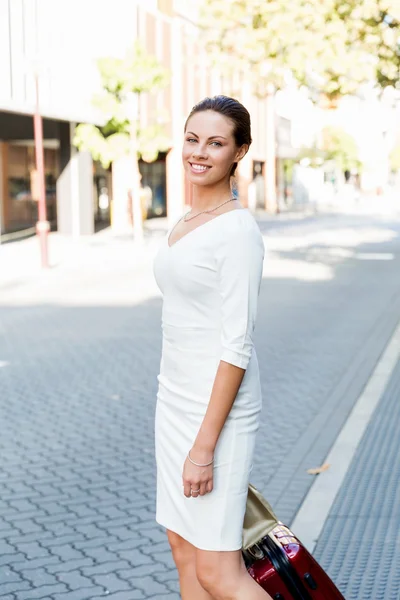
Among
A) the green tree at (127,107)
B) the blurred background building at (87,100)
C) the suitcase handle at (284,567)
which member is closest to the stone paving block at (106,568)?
the suitcase handle at (284,567)

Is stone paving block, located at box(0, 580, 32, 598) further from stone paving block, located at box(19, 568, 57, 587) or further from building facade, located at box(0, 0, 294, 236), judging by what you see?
building facade, located at box(0, 0, 294, 236)

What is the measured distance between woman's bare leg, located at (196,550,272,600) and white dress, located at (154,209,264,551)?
3 cm

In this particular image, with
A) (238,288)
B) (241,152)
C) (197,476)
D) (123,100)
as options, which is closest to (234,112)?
(241,152)

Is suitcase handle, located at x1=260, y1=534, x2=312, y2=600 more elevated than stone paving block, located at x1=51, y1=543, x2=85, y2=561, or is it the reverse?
suitcase handle, located at x1=260, y1=534, x2=312, y2=600

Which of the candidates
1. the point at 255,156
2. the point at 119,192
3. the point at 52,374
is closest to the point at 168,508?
the point at 52,374

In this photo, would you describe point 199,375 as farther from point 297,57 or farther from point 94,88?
point 94,88

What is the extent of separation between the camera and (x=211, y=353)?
9.23ft

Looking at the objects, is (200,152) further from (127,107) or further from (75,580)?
(127,107)

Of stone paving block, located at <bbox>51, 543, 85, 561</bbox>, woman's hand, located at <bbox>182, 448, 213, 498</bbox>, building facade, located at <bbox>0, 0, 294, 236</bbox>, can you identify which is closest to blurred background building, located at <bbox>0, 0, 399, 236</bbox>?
→ building facade, located at <bbox>0, 0, 294, 236</bbox>

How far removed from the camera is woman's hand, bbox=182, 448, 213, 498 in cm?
278

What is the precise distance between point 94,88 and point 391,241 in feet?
38.5

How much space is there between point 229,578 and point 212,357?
2.00ft

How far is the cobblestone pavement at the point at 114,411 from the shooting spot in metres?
4.92

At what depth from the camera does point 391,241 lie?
31.8 m
